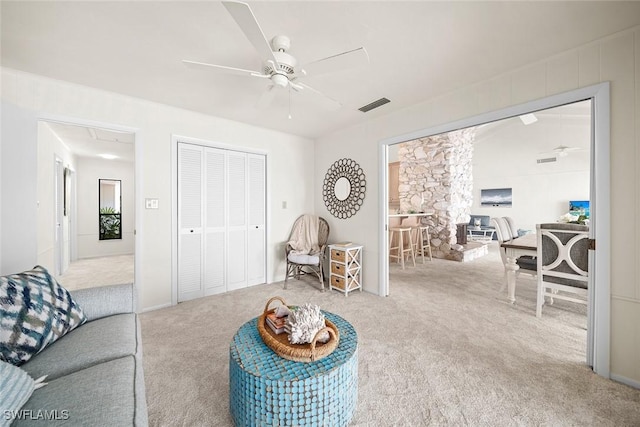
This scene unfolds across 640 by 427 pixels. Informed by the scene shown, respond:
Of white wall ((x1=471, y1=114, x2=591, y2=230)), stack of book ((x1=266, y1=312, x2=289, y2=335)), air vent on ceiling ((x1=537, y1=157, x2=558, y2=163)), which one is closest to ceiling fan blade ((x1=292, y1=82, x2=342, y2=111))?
stack of book ((x1=266, y1=312, x2=289, y2=335))

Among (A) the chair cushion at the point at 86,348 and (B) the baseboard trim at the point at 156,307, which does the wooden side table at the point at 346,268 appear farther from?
(A) the chair cushion at the point at 86,348

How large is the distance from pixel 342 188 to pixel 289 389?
120 inches

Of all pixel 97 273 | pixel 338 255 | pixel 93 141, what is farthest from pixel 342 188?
pixel 97 273

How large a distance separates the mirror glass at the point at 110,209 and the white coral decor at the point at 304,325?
22.8ft

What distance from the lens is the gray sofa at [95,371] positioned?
86 cm

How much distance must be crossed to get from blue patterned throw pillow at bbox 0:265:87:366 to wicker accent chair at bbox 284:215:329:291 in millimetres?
2335

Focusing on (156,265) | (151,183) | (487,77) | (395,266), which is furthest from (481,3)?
(395,266)

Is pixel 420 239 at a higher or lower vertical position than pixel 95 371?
higher

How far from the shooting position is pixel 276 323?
1469mm

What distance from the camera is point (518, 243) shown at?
2941 millimetres

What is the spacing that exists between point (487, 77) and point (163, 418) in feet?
11.6

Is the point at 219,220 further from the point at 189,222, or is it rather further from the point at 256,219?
the point at 256,219

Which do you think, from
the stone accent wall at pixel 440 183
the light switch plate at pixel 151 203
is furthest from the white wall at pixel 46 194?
the stone accent wall at pixel 440 183

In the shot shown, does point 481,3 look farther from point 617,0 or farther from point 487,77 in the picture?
point 487,77
